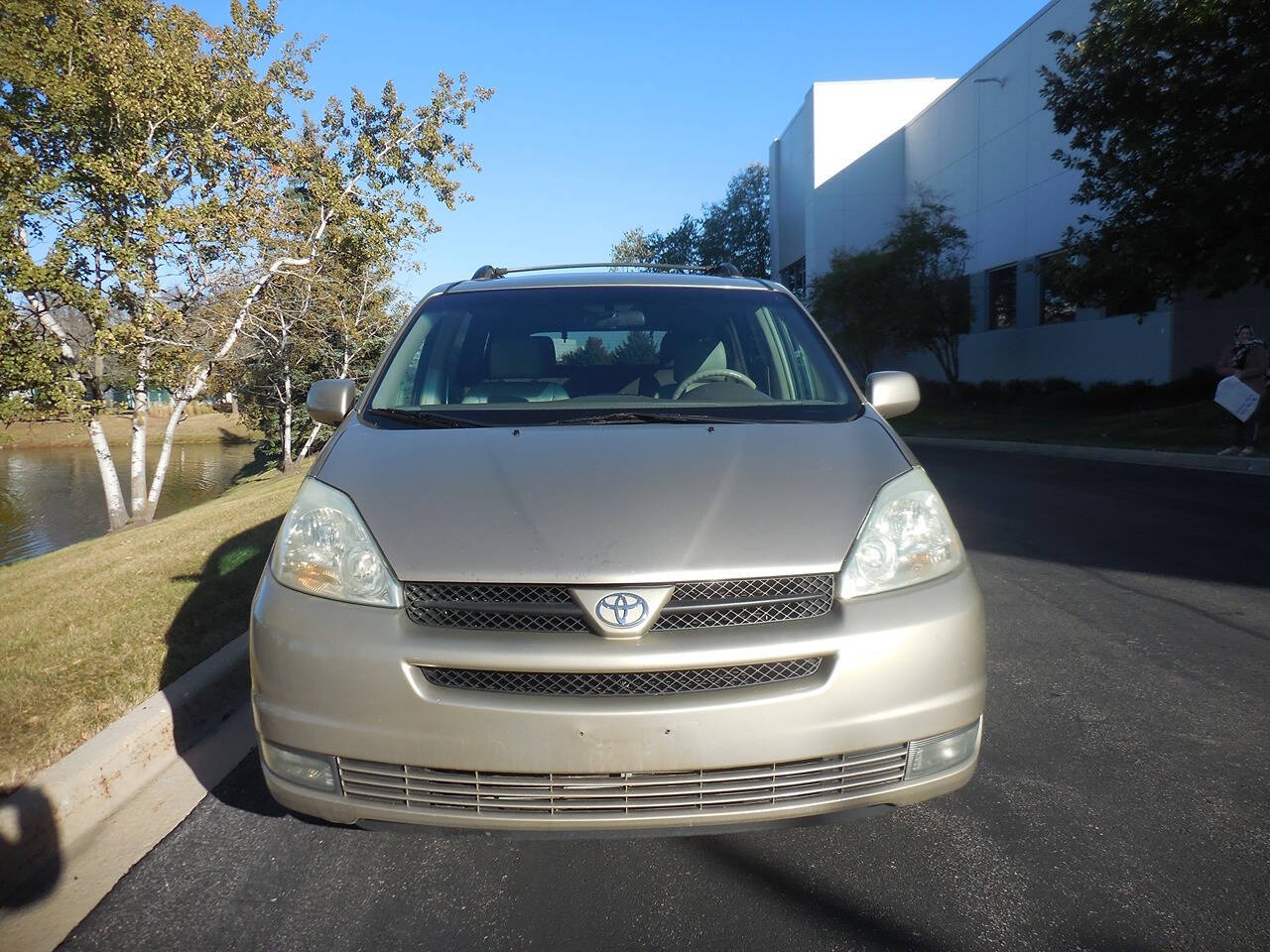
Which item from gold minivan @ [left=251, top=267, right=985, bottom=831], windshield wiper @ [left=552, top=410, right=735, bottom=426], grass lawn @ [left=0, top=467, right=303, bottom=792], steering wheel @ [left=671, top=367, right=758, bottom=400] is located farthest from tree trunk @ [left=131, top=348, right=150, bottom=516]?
gold minivan @ [left=251, top=267, right=985, bottom=831]

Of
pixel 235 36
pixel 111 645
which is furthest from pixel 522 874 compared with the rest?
pixel 235 36

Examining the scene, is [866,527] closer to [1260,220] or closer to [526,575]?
[526,575]

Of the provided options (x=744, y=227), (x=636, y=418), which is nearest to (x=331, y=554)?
(x=636, y=418)

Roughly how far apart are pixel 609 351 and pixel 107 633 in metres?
3.16

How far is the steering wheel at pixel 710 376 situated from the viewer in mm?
3821

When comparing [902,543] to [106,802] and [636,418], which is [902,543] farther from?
[106,802]

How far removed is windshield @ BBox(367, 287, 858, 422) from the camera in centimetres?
371

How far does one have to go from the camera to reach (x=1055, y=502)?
33.8 feet

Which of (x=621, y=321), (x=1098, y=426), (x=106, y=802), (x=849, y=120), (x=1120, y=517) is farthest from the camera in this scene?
(x=849, y=120)

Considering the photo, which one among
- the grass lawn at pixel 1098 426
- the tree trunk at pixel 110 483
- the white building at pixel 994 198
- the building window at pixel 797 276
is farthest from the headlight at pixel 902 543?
the building window at pixel 797 276

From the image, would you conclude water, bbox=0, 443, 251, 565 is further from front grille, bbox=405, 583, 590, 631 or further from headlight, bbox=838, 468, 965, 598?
headlight, bbox=838, 468, 965, 598

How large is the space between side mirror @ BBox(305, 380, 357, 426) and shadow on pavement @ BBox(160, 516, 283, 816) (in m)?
1.33

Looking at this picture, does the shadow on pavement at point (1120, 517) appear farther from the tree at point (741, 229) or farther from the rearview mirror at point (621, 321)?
the tree at point (741, 229)

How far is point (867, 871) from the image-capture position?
8.96 feet
